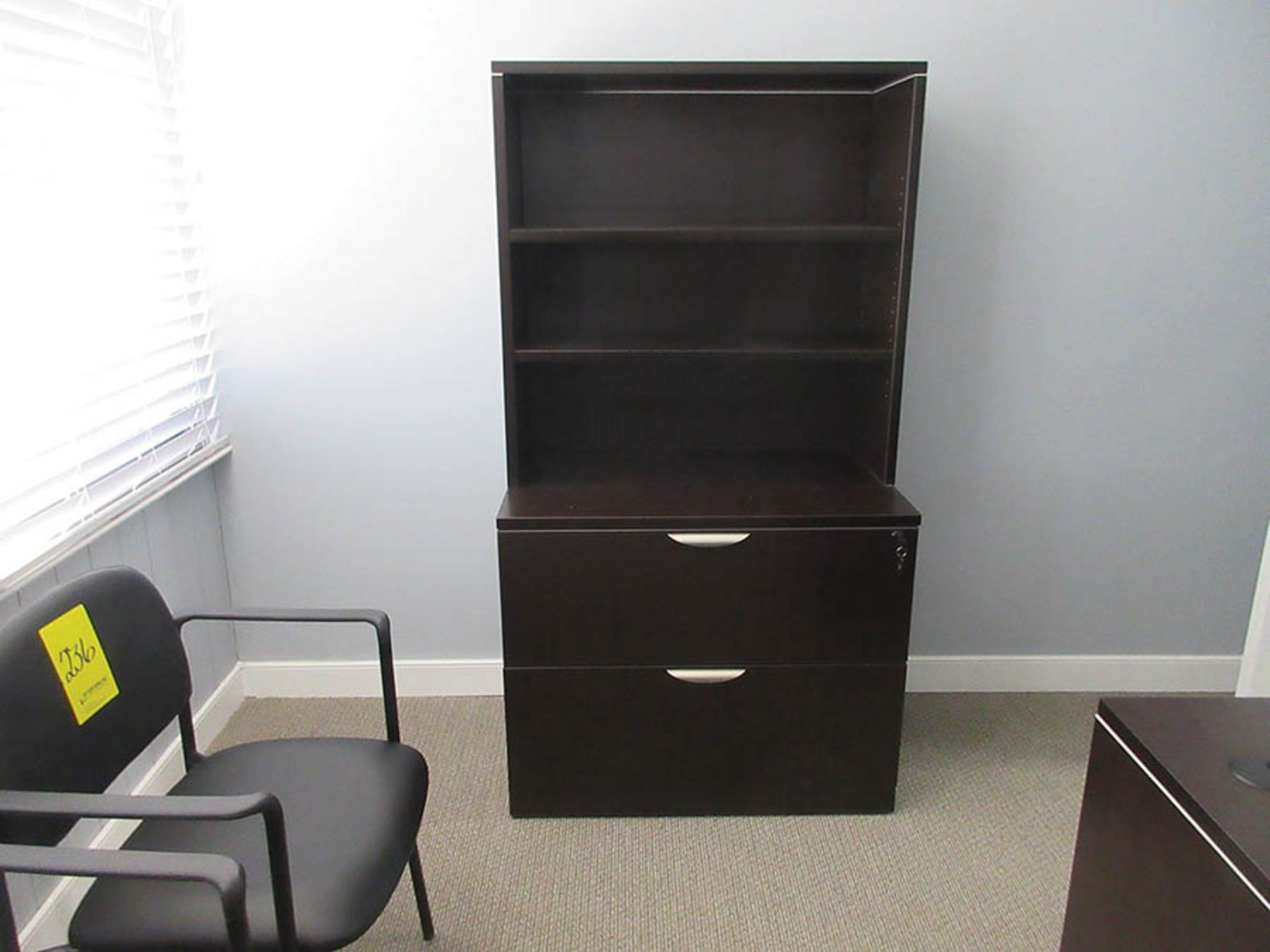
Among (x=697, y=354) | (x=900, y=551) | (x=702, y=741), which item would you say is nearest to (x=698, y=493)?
(x=697, y=354)

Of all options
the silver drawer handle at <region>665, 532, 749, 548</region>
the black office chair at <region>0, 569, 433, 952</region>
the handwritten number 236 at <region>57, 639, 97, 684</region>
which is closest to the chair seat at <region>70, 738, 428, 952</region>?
the black office chair at <region>0, 569, 433, 952</region>

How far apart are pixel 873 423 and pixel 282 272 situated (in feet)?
4.95

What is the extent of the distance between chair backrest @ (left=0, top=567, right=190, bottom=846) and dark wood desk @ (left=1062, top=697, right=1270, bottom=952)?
1433 mm

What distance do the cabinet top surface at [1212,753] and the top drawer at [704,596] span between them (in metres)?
0.70

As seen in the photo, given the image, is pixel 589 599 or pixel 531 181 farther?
pixel 531 181

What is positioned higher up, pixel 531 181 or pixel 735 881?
pixel 531 181

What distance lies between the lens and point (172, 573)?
2205mm

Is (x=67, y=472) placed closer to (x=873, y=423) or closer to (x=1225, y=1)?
(x=873, y=423)

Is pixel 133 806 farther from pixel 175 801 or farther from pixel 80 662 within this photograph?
pixel 80 662

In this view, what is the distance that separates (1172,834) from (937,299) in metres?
1.54

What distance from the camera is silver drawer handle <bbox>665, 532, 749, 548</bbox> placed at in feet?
6.29

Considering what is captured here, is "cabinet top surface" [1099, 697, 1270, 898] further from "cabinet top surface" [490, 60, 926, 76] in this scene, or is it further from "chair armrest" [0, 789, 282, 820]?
"cabinet top surface" [490, 60, 926, 76]

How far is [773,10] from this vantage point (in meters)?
2.16

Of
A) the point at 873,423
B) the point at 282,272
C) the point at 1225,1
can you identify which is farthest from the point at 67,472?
the point at 1225,1
